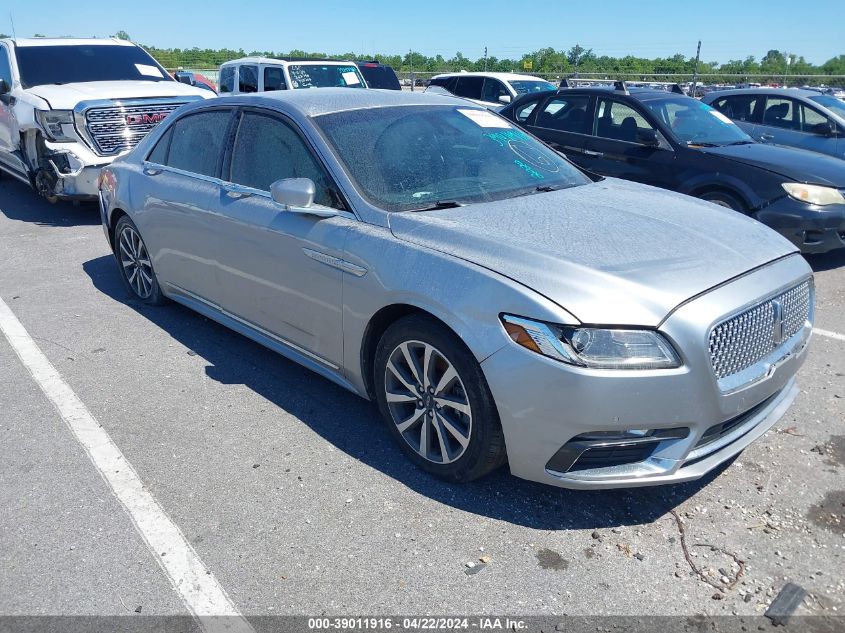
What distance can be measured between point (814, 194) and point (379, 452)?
519 cm

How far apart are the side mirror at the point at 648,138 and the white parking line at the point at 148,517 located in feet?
19.2

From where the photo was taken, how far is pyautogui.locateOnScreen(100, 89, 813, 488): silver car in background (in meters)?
2.71

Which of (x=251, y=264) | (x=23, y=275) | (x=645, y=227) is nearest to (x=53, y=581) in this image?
(x=251, y=264)

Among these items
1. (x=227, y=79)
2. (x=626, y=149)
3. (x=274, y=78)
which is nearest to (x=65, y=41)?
(x=274, y=78)

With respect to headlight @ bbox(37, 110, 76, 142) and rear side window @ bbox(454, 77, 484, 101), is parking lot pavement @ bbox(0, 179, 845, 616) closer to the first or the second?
headlight @ bbox(37, 110, 76, 142)

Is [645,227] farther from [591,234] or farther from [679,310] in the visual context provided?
[679,310]

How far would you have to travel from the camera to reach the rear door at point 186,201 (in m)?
4.50

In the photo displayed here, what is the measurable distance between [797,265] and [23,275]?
20.7 ft

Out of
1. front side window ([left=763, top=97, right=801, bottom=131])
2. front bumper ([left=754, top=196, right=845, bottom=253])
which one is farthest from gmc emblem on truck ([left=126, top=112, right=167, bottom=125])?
front side window ([left=763, top=97, right=801, bottom=131])

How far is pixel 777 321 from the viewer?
3078mm

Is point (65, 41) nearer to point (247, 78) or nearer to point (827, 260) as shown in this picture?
point (247, 78)

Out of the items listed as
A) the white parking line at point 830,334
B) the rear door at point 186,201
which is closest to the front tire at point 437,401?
the rear door at point 186,201

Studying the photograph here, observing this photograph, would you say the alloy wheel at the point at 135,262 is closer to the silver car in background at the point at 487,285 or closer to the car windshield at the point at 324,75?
the silver car in background at the point at 487,285

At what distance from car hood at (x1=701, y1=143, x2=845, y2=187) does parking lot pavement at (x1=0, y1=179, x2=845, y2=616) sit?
3.06 metres
